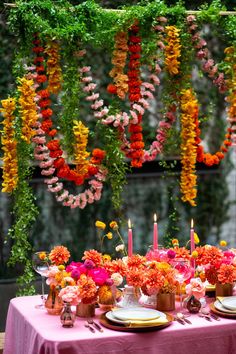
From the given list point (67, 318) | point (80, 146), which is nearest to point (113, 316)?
point (67, 318)

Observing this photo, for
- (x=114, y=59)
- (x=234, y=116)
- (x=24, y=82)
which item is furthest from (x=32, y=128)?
(x=234, y=116)

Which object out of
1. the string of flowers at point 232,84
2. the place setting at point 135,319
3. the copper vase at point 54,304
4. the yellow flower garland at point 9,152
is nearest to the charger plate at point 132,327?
the place setting at point 135,319

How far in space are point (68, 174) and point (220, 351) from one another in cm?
206

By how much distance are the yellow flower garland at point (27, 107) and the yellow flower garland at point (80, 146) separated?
284 millimetres

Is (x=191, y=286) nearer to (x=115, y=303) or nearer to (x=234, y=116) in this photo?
(x=115, y=303)

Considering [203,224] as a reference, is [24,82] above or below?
above

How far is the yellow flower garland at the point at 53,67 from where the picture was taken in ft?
14.9

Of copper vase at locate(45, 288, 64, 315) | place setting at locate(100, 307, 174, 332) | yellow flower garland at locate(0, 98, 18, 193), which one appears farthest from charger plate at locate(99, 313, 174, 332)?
yellow flower garland at locate(0, 98, 18, 193)

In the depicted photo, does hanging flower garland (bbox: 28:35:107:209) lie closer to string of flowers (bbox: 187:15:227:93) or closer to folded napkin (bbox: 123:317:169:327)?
string of flowers (bbox: 187:15:227:93)

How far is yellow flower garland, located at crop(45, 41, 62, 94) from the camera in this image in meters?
4.54

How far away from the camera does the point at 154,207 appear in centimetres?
644

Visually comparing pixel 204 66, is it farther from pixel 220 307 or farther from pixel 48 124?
pixel 220 307

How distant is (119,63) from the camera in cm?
471

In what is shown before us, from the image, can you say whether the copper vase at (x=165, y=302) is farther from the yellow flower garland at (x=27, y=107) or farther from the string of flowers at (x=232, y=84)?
the string of flowers at (x=232, y=84)
